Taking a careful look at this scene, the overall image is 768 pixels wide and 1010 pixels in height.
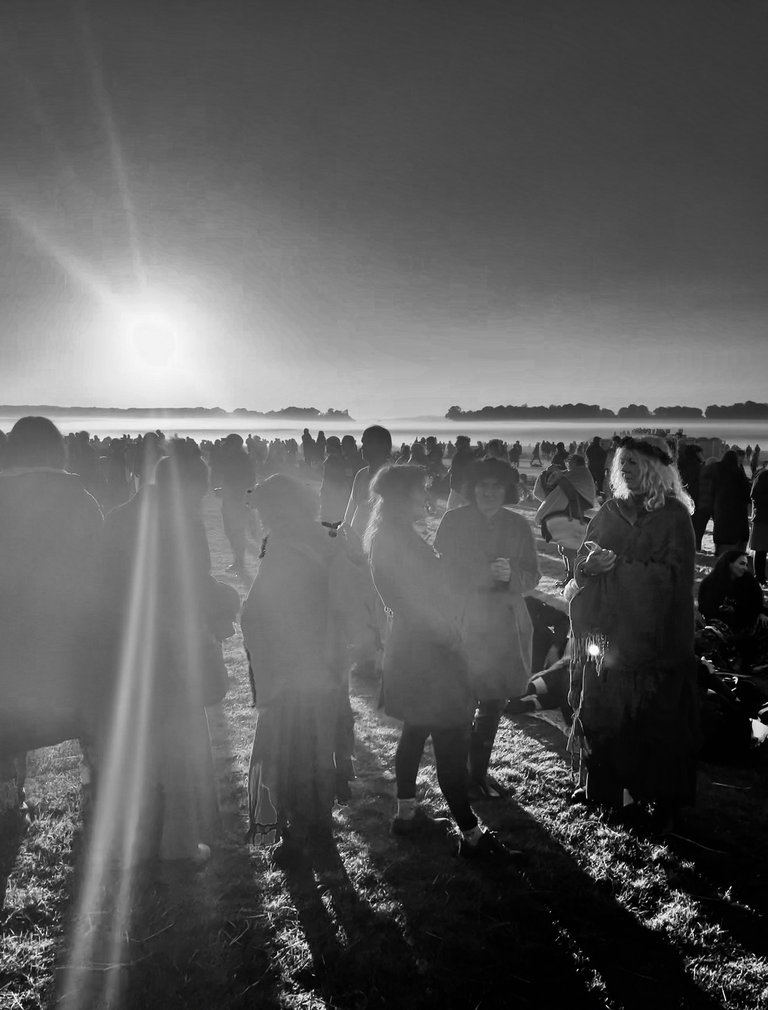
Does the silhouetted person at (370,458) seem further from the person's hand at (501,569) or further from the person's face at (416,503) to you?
the person's face at (416,503)

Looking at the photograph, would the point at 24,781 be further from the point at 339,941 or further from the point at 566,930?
the point at 566,930

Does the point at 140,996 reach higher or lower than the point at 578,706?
lower

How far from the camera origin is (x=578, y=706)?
161 inches

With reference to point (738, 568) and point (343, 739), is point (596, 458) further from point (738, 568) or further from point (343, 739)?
point (343, 739)

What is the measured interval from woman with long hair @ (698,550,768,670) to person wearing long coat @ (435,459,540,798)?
320 cm

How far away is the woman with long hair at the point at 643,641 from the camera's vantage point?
3.60 meters

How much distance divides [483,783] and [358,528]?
3.35m

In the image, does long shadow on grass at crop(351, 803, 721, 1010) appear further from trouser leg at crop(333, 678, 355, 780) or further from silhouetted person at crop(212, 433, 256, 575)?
silhouetted person at crop(212, 433, 256, 575)

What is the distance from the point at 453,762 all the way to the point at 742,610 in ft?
13.7

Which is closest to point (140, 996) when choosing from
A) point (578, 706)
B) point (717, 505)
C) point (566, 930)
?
point (566, 930)

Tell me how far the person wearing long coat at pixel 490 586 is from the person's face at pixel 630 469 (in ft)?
2.39

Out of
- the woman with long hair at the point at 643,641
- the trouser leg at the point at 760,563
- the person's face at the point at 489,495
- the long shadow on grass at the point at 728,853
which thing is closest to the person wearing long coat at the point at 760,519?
the trouser leg at the point at 760,563

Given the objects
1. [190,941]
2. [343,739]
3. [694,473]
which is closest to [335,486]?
[694,473]

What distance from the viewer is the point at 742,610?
20.1 ft
